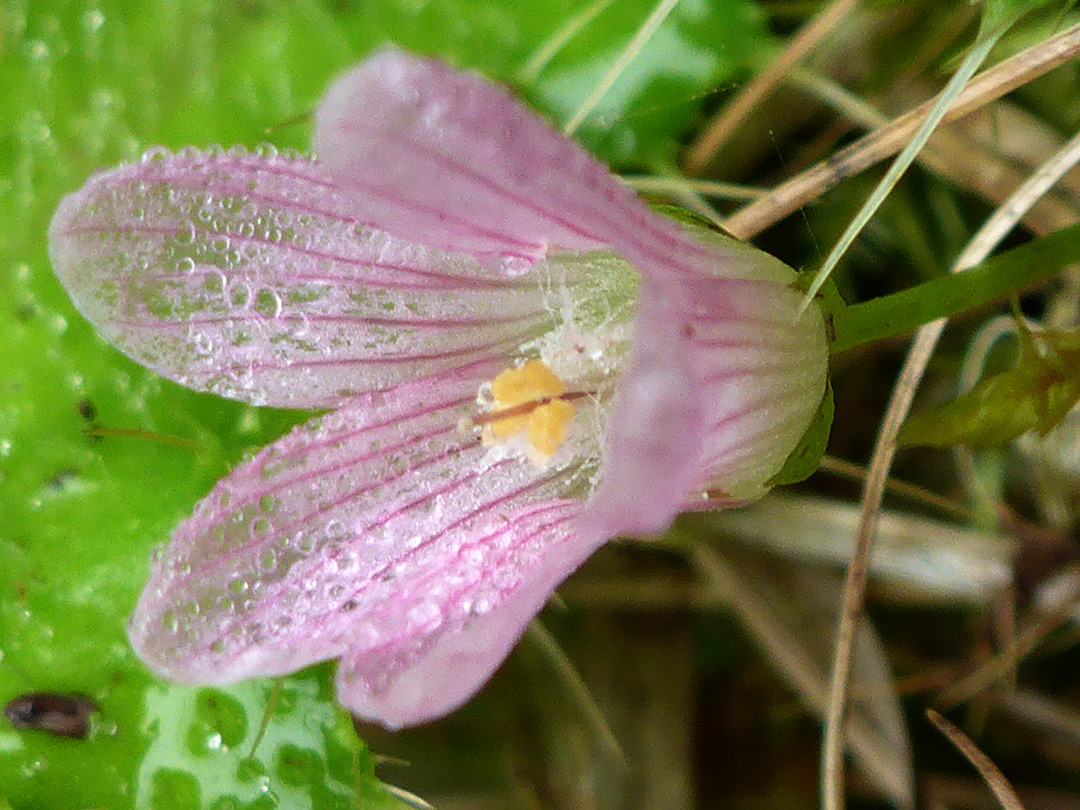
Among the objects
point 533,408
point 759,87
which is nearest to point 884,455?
point 533,408

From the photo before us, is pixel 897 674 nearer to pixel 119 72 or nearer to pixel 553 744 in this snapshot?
pixel 553 744

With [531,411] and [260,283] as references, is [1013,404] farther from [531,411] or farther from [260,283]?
[260,283]

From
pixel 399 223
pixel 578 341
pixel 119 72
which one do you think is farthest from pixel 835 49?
pixel 119 72

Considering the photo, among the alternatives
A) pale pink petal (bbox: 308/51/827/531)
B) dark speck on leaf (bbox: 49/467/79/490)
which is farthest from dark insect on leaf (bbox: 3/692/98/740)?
pale pink petal (bbox: 308/51/827/531)

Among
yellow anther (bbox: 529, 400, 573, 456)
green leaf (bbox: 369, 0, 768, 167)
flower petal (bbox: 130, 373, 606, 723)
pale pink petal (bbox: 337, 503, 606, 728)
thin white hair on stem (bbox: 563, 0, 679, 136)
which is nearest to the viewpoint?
pale pink petal (bbox: 337, 503, 606, 728)

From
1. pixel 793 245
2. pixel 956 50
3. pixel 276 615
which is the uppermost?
pixel 956 50

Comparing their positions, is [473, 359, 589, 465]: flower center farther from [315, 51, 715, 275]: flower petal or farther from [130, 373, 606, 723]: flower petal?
[315, 51, 715, 275]: flower petal
